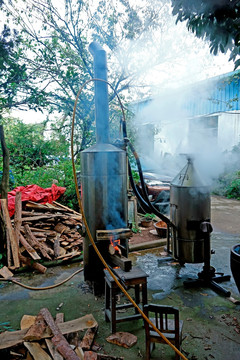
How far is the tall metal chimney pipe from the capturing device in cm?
455

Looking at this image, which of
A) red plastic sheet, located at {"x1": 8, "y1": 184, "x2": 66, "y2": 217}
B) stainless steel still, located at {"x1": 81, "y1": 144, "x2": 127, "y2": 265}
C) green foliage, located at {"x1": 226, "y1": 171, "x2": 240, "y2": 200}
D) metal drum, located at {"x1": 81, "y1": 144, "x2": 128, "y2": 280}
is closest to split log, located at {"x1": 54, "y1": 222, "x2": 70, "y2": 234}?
red plastic sheet, located at {"x1": 8, "y1": 184, "x2": 66, "y2": 217}

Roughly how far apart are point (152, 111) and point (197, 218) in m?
6.11

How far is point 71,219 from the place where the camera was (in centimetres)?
682

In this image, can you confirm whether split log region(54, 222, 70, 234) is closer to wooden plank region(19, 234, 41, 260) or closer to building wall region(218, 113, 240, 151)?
wooden plank region(19, 234, 41, 260)

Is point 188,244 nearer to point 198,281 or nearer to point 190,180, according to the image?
point 198,281

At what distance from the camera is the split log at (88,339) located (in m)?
3.14

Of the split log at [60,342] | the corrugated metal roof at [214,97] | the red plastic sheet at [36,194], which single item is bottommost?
the split log at [60,342]

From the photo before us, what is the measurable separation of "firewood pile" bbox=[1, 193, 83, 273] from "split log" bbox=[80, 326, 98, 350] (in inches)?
76.7

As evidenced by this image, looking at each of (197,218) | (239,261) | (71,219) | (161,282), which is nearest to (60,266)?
(71,219)

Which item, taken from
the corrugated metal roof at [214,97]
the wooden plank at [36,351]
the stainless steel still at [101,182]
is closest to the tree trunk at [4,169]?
the stainless steel still at [101,182]

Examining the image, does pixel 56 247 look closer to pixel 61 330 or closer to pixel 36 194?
pixel 36 194

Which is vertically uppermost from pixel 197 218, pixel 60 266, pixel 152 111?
pixel 152 111

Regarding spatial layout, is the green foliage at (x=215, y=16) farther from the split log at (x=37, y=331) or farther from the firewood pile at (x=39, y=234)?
the split log at (x=37, y=331)

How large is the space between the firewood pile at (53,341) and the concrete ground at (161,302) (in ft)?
0.62
